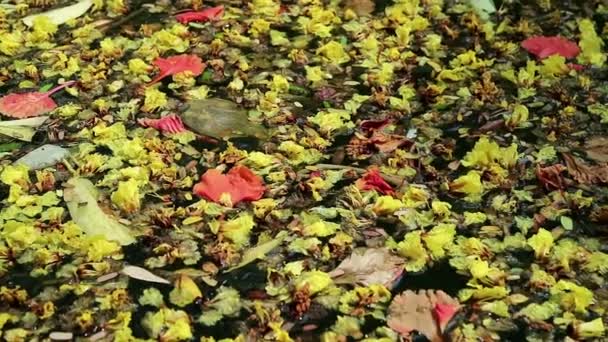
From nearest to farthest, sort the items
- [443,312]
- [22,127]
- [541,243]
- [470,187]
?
1. [443,312]
2. [541,243]
3. [470,187]
4. [22,127]

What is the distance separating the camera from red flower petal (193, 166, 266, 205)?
6.68ft

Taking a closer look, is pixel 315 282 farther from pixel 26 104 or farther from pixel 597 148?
pixel 26 104

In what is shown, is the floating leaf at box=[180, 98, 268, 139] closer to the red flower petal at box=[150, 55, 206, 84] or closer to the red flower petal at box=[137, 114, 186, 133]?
the red flower petal at box=[137, 114, 186, 133]

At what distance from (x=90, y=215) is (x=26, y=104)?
53cm

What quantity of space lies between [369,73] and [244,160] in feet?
1.75

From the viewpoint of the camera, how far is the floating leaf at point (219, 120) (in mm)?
2254

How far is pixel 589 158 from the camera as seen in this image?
2.18 m

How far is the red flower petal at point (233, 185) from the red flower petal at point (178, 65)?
47 cm

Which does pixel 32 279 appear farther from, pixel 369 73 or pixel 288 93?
pixel 369 73

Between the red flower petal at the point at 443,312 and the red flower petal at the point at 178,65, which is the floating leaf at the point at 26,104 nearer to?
the red flower petal at the point at 178,65

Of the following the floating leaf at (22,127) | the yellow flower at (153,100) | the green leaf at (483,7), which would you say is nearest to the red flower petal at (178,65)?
the yellow flower at (153,100)

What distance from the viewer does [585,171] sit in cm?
213

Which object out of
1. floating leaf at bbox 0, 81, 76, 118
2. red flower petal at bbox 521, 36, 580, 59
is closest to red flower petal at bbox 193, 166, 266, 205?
floating leaf at bbox 0, 81, 76, 118

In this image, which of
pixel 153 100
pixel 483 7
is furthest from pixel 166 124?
pixel 483 7
